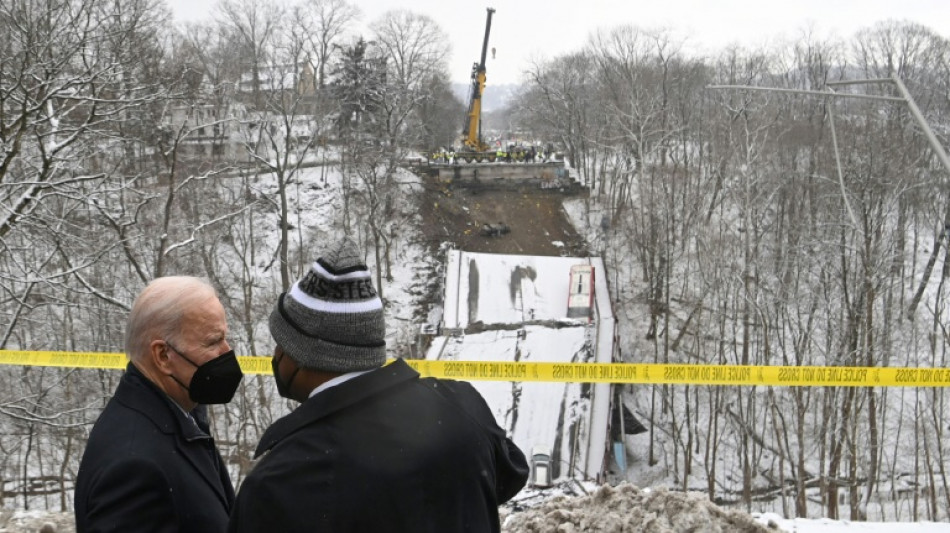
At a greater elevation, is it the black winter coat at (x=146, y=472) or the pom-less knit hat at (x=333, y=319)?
the pom-less knit hat at (x=333, y=319)

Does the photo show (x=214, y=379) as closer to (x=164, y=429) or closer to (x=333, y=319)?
(x=164, y=429)

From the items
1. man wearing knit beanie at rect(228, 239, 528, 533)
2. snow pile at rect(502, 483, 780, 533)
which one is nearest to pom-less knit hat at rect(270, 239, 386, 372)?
man wearing knit beanie at rect(228, 239, 528, 533)

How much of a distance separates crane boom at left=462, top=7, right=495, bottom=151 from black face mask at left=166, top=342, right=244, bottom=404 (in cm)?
4466

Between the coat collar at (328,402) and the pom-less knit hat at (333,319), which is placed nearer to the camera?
the coat collar at (328,402)

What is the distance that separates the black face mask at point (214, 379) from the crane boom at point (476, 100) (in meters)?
44.7

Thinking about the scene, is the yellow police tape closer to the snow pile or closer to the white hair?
the snow pile

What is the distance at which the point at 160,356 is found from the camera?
265 centimetres

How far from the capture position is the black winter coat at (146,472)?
2.28 metres

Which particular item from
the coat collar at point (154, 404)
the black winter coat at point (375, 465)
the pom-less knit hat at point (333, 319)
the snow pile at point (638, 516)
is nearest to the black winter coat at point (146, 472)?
the coat collar at point (154, 404)

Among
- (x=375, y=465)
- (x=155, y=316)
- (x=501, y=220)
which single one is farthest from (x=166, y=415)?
(x=501, y=220)

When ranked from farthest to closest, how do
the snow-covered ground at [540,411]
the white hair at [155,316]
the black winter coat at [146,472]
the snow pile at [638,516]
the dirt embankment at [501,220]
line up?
the dirt embankment at [501,220] → the snow-covered ground at [540,411] → the snow pile at [638,516] → the white hair at [155,316] → the black winter coat at [146,472]

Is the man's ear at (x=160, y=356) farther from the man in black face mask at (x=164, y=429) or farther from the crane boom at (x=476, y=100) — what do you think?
the crane boom at (x=476, y=100)

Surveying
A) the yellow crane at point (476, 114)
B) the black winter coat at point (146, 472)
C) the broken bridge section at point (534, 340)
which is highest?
the yellow crane at point (476, 114)

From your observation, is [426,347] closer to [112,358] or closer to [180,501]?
[112,358]
